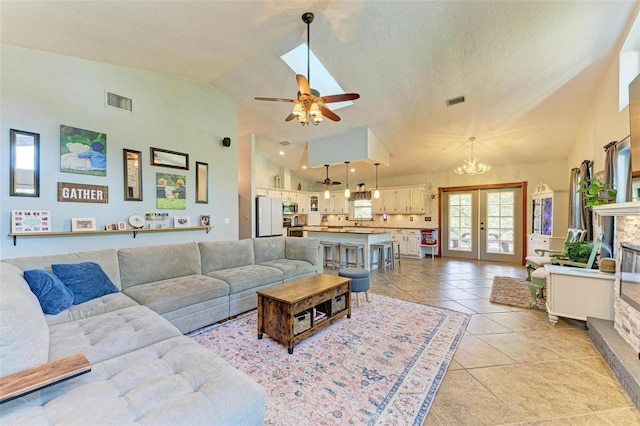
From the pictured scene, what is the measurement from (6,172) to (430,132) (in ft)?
21.1

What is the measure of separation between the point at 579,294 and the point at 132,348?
4207mm

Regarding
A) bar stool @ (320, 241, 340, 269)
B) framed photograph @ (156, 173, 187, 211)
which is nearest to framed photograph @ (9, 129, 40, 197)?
framed photograph @ (156, 173, 187, 211)

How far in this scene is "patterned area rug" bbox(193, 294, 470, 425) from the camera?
1741 millimetres

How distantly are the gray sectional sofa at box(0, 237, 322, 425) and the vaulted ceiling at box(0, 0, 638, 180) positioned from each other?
8.24 ft

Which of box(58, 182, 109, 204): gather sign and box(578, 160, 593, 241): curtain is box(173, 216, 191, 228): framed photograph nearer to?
box(58, 182, 109, 204): gather sign

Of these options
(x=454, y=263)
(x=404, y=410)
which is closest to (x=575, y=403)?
(x=404, y=410)

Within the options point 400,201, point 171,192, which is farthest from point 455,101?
point 171,192

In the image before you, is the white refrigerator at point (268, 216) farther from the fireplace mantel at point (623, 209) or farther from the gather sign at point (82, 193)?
the fireplace mantel at point (623, 209)

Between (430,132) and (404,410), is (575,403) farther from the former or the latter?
(430,132)

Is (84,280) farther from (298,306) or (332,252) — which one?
(332,252)

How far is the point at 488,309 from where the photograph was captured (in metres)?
3.51

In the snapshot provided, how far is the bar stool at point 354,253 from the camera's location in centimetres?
598

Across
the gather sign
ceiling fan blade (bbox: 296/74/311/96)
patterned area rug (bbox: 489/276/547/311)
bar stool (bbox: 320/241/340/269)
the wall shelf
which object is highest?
ceiling fan blade (bbox: 296/74/311/96)

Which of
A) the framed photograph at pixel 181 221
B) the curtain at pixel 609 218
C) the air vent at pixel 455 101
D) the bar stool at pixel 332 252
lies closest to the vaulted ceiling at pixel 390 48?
the air vent at pixel 455 101
